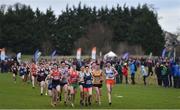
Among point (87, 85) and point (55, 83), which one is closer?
point (55, 83)

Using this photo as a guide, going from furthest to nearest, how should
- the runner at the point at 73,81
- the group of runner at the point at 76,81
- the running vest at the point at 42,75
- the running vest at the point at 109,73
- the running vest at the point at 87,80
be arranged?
the running vest at the point at 42,75 < the running vest at the point at 109,73 < the runner at the point at 73,81 < the running vest at the point at 87,80 < the group of runner at the point at 76,81

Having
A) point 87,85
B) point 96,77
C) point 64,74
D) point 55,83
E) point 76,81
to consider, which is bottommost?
point 87,85

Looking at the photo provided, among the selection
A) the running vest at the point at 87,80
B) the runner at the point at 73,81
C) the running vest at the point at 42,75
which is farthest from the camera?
the running vest at the point at 42,75

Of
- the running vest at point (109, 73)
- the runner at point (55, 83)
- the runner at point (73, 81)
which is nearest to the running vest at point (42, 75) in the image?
the runner at point (73, 81)

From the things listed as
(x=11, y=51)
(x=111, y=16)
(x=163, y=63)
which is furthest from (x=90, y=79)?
(x=111, y=16)

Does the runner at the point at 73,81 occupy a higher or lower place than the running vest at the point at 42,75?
lower

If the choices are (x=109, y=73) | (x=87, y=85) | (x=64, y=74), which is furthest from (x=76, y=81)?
(x=109, y=73)

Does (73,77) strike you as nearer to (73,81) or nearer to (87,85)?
(73,81)

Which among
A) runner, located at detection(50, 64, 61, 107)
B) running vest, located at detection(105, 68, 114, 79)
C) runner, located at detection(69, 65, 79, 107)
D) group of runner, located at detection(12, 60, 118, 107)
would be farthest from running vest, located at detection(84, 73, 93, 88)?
runner, located at detection(50, 64, 61, 107)

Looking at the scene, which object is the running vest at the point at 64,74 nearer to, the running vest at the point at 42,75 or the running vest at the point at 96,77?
the running vest at the point at 96,77

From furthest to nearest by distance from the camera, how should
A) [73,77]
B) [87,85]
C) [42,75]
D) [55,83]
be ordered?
[42,75] → [73,77] → [87,85] → [55,83]

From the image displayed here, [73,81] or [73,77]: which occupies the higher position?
[73,77]

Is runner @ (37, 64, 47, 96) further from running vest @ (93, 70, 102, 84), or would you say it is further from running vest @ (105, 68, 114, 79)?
running vest @ (105, 68, 114, 79)

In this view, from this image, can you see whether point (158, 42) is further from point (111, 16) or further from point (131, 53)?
point (111, 16)
